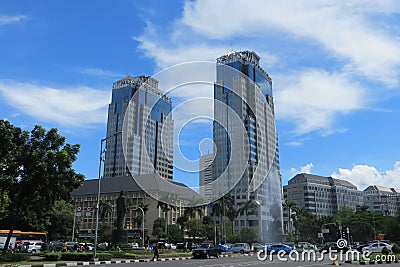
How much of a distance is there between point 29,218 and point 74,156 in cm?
805

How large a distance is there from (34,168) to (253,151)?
3067 inches

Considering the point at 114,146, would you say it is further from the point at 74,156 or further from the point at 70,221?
the point at 74,156

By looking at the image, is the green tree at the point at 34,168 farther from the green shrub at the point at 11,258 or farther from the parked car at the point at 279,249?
the parked car at the point at 279,249

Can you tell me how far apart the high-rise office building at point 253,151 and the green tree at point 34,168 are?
32.3m

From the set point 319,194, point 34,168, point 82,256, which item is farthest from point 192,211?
point 319,194

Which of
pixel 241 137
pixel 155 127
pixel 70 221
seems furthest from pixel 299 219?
pixel 155 127

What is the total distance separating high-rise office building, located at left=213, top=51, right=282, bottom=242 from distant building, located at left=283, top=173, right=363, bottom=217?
3047cm

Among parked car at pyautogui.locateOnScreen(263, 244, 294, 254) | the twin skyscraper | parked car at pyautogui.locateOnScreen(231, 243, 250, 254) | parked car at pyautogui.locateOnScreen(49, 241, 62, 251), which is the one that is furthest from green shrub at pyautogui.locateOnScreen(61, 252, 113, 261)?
parked car at pyautogui.locateOnScreen(231, 243, 250, 254)

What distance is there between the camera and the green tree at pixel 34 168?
81.4 ft

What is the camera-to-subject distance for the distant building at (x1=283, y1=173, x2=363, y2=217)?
141250 mm

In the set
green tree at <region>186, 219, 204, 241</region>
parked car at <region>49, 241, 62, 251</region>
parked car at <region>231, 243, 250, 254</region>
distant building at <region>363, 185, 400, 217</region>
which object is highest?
distant building at <region>363, 185, 400, 217</region>

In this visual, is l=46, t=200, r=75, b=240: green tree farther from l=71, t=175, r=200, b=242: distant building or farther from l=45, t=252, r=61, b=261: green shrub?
l=45, t=252, r=61, b=261: green shrub

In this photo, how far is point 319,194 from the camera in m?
145

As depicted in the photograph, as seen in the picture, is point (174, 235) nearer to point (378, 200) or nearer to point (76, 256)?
point (76, 256)
